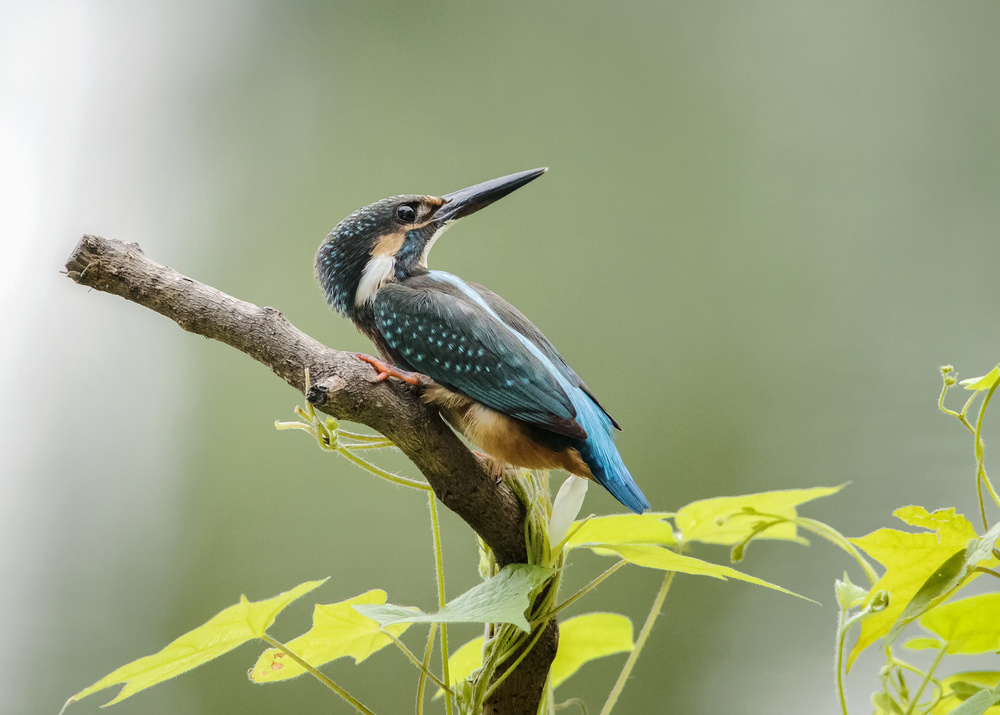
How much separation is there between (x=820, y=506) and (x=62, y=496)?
6.10 ft

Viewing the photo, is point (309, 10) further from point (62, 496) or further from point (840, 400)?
point (840, 400)

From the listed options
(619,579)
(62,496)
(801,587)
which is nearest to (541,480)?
(619,579)

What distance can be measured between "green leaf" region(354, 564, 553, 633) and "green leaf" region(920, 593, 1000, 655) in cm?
28

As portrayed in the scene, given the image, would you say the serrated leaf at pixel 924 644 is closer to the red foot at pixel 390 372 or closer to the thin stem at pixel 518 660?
the thin stem at pixel 518 660

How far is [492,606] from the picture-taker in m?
0.49

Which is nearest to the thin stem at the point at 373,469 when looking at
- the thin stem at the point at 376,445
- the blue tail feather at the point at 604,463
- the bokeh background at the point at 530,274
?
the thin stem at the point at 376,445

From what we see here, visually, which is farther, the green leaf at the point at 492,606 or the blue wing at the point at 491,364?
the blue wing at the point at 491,364

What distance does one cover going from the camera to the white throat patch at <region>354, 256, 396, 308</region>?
0.70 metres

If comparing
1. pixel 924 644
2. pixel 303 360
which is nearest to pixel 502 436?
pixel 303 360

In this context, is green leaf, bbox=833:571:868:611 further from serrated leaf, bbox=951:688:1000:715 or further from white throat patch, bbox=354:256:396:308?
white throat patch, bbox=354:256:396:308

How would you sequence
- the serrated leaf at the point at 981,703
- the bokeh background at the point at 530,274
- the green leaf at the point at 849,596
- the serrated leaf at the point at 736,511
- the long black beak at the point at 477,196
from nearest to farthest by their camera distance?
the serrated leaf at the point at 981,703 → the green leaf at the point at 849,596 → the serrated leaf at the point at 736,511 → the long black beak at the point at 477,196 → the bokeh background at the point at 530,274

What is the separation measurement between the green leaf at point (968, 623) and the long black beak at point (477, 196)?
50cm

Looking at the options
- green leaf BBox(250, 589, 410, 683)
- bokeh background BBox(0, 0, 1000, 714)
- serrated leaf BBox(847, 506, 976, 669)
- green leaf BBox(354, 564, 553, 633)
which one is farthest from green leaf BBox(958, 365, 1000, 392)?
bokeh background BBox(0, 0, 1000, 714)

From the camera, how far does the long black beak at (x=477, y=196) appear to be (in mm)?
777
